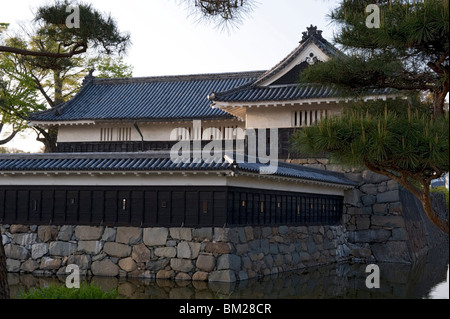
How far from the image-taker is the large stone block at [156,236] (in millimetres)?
16062

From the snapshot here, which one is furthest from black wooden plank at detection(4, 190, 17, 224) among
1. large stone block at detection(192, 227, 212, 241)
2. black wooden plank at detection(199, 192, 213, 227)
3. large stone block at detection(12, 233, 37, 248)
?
black wooden plank at detection(199, 192, 213, 227)

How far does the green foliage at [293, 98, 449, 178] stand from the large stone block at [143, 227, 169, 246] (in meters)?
7.52

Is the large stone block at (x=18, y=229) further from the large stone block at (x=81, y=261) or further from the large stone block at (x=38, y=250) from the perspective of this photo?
the large stone block at (x=81, y=261)

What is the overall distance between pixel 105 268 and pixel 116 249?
0.61 m

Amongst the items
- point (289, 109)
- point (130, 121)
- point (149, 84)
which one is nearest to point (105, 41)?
point (289, 109)

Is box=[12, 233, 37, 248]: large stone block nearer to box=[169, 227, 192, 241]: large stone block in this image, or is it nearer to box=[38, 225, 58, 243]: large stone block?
box=[38, 225, 58, 243]: large stone block

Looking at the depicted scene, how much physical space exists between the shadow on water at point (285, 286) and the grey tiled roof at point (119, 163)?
294cm

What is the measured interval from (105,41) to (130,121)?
45.2ft

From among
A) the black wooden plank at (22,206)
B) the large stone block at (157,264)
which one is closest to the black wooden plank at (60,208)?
the black wooden plank at (22,206)

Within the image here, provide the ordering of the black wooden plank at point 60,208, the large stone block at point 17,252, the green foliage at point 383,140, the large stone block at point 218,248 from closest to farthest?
the green foliage at point 383,140
the large stone block at point 218,248
the black wooden plank at point 60,208
the large stone block at point 17,252

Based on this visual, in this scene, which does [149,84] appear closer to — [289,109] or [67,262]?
[289,109]

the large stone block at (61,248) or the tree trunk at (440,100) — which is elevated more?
the tree trunk at (440,100)

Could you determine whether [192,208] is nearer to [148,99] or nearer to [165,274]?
[165,274]

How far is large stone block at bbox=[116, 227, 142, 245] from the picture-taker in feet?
53.6
